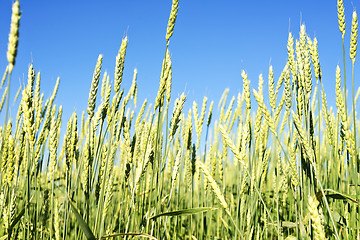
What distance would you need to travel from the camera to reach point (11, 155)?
1374 mm

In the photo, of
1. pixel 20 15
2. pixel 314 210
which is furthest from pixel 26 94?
pixel 314 210

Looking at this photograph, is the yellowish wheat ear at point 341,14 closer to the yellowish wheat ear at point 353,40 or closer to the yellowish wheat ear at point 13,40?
the yellowish wheat ear at point 353,40

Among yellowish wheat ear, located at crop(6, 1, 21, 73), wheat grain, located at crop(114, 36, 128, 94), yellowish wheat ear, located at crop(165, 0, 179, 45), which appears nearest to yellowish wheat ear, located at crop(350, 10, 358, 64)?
yellowish wheat ear, located at crop(165, 0, 179, 45)

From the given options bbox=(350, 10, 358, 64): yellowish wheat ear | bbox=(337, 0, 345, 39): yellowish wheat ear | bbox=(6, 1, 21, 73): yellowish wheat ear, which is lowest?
bbox=(6, 1, 21, 73): yellowish wheat ear

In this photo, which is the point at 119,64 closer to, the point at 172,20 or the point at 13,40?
the point at 172,20

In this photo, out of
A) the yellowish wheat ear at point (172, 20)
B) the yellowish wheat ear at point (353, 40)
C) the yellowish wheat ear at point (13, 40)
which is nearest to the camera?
the yellowish wheat ear at point (13, 40)

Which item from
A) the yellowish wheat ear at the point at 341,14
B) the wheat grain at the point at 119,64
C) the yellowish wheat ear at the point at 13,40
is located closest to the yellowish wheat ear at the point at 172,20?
the wheat grain at the point at 119,64

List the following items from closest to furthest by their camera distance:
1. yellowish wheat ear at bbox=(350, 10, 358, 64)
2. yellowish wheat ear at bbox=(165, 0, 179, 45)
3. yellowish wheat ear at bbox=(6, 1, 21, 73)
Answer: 1. yellowish wheat ear at bbox=(6, 1, 21, 73)
2. yellowish wheat ear at bbox=(165, 0, 179, 45)
3. yellowish wheat ear at bbox=(350, 10, 358, 64)

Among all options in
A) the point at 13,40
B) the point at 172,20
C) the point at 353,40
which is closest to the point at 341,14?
the point at 353,40

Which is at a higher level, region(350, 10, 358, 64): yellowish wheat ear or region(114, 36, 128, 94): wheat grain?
region(350, 10, 358, 64): yellowish wheat ear

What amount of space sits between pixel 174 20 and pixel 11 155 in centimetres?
97

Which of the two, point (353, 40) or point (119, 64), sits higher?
point (353, 40)

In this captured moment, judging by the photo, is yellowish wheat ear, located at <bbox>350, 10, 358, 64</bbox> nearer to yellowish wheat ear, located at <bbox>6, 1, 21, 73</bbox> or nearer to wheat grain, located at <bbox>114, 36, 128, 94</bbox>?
wheat grain, located at <bbox>114, 36, 128, 94</bbox>

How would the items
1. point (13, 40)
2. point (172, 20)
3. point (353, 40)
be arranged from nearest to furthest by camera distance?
1. point (13, 40)
2. point (172, 20)
3. point (353, 40)
